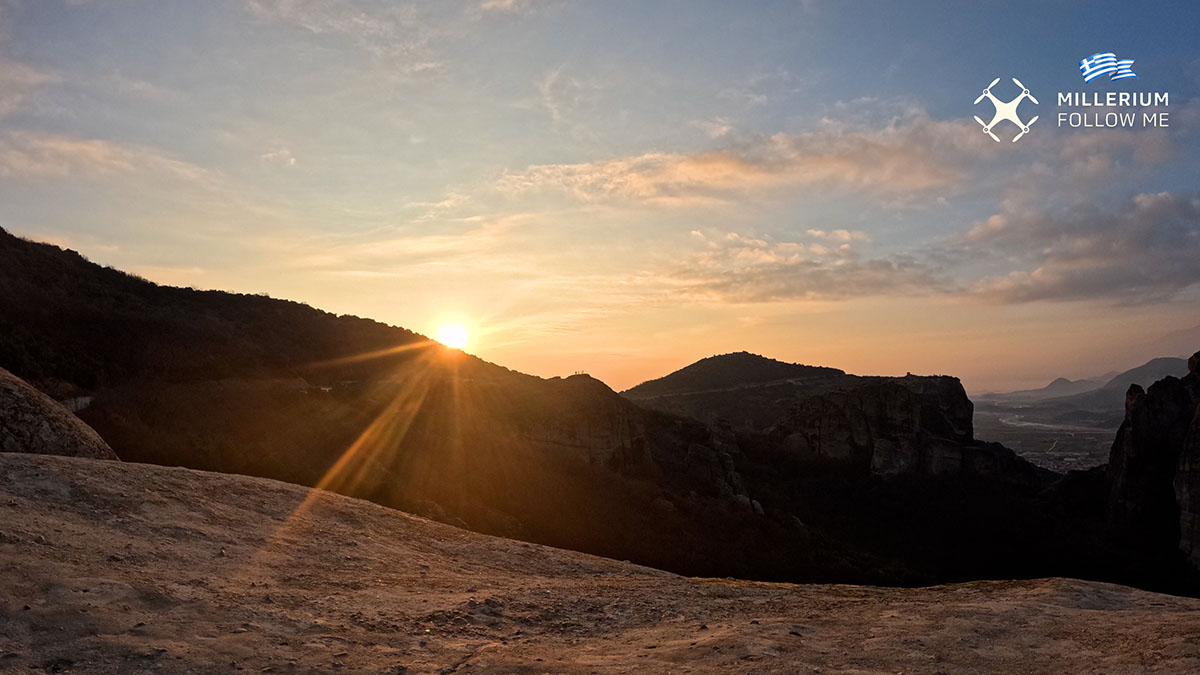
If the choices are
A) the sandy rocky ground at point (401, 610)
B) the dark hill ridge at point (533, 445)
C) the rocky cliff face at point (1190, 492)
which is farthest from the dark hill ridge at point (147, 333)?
the rocky cliff face at point (1190, 492)

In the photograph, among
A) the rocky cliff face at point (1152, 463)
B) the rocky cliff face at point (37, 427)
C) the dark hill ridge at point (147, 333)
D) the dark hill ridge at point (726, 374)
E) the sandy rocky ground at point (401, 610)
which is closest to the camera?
the sandy rocky ground at point (401, 610)

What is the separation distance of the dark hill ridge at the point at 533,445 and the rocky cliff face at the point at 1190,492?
9.28 ft

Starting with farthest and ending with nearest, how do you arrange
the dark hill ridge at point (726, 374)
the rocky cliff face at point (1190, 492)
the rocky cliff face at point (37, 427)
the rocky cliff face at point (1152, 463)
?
1. the dark hill ridge at point (726, 374)
2. the rocky cliff face at point (1152, 463)
3. the rocky cliff face at point (1190, 492)
4. the rocky cliff face at point (37, 427)

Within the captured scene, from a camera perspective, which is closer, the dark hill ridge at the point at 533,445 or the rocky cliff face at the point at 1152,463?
the dark hill ridge at the point at 533,445

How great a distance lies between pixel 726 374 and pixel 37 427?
14546 cm

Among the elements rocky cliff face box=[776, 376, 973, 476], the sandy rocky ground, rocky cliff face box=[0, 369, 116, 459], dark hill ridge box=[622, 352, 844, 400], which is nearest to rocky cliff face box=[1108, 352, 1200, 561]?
rocky cliff face box=[776, 376, 973, 476]

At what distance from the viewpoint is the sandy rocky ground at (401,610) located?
28.1 ft

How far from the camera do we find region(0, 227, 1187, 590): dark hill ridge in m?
30.5

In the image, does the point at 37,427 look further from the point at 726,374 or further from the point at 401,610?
the point at 726,374

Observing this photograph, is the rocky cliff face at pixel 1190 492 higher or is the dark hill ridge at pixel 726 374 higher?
the dark hill ridge at pixel 726 374

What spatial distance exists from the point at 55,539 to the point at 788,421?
8196 cm

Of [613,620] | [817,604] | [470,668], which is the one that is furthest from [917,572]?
[470,668]

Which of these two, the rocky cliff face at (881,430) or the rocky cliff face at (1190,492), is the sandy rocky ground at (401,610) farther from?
the rocky cliff face at (881,430)

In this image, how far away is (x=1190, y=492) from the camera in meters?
54.2
